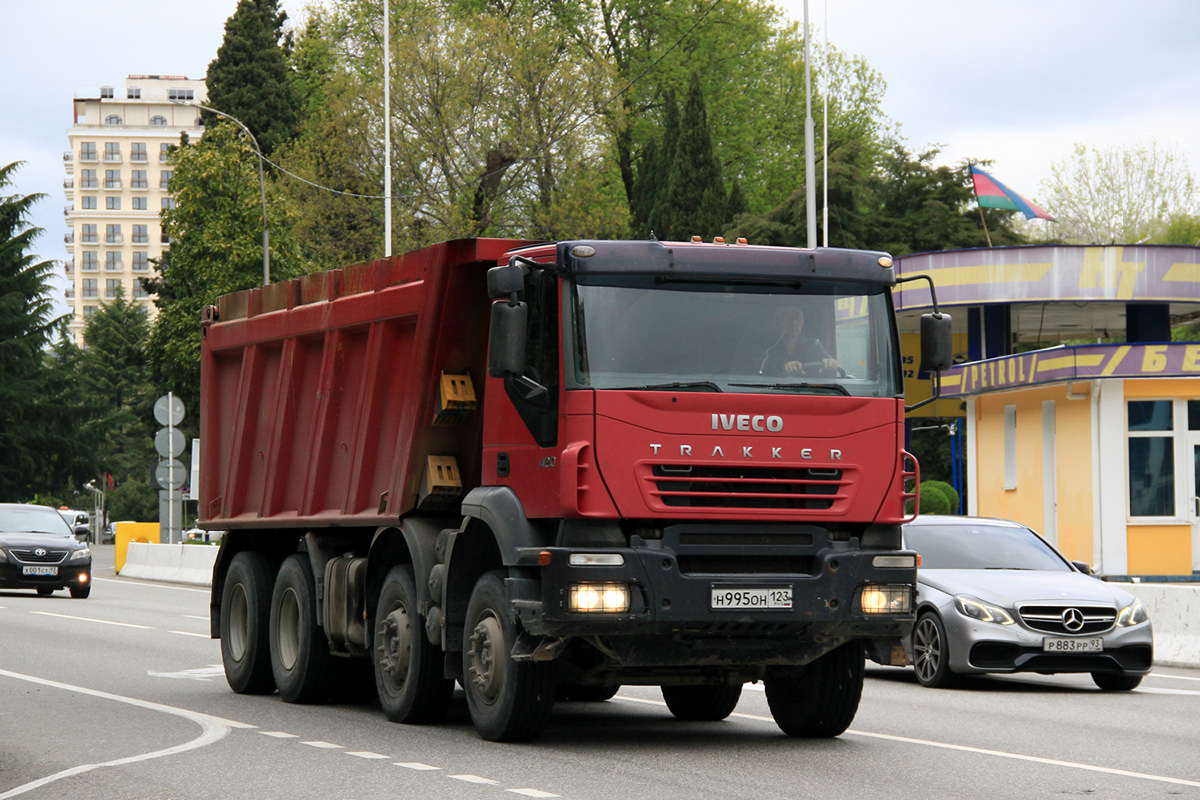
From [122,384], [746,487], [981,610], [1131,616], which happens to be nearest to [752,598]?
[746,487]

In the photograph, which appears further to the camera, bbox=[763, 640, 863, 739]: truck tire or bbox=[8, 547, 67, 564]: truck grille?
bbox=[8, 547, 67, 564]: truck grille

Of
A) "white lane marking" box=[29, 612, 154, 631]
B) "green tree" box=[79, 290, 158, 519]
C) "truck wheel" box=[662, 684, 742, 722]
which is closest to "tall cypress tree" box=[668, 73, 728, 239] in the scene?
"white lane marking" box=[29, 612, 154, 631]

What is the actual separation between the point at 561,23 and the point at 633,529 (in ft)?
192

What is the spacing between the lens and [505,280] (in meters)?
9.79

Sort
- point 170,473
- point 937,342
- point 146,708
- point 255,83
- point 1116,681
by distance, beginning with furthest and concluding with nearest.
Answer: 1. point 255,83
2. point 170,473
3. point 1116,681
4. point 146,708
5. point 937,342

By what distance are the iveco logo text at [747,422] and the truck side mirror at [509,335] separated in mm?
1157

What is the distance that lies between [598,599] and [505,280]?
1.85m

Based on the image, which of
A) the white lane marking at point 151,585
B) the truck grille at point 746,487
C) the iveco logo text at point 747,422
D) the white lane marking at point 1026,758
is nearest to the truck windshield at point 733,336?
the iveco logo text at point 747,422

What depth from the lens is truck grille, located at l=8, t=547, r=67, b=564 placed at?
2923 centimetres

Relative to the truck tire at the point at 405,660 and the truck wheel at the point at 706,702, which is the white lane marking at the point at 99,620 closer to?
the truck tire at the point at 405,660

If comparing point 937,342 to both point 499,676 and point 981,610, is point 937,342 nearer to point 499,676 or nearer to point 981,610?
point 499,676

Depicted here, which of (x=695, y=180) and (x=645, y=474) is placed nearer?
(x=645, y=474)

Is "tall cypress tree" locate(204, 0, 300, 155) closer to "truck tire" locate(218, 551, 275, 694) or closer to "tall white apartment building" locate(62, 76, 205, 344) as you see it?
"truck tire" locate(218, 551, 275, 694)

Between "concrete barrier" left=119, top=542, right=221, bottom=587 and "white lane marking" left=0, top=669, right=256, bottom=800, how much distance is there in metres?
20.9
